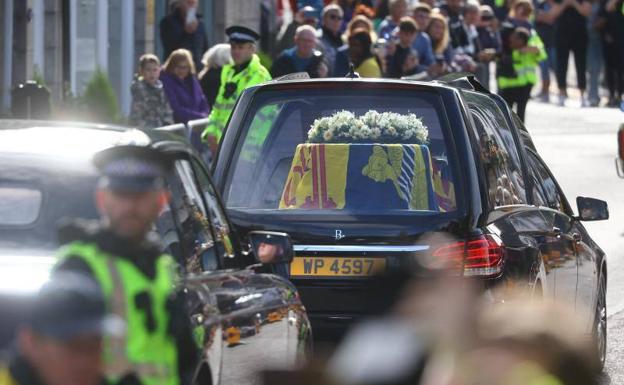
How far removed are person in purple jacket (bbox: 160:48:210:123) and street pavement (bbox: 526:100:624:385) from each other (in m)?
3.95

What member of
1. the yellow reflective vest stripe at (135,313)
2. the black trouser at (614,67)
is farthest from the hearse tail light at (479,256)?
the black trouser at (614,67)

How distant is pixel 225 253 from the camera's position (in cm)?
716

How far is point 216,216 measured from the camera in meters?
7.23

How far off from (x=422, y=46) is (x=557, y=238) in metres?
14.3

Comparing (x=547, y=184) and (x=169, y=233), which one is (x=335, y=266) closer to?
(x=547, y=184)

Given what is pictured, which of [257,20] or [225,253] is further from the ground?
[225,253]

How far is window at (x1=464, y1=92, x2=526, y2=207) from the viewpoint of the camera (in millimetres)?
9617

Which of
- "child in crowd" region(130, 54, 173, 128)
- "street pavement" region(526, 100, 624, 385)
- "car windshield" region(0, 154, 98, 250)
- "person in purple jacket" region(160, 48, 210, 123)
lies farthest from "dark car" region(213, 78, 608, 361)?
"person in purple jacket" region(160, 48, 210, 123)

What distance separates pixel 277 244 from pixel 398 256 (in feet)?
7.07

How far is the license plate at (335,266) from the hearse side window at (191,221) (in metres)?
2.36

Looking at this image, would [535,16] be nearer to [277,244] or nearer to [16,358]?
[277,244]

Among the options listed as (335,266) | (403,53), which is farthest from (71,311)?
(403,53)

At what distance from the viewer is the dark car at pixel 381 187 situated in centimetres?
927

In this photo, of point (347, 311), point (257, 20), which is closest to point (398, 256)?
point (347, 311)
